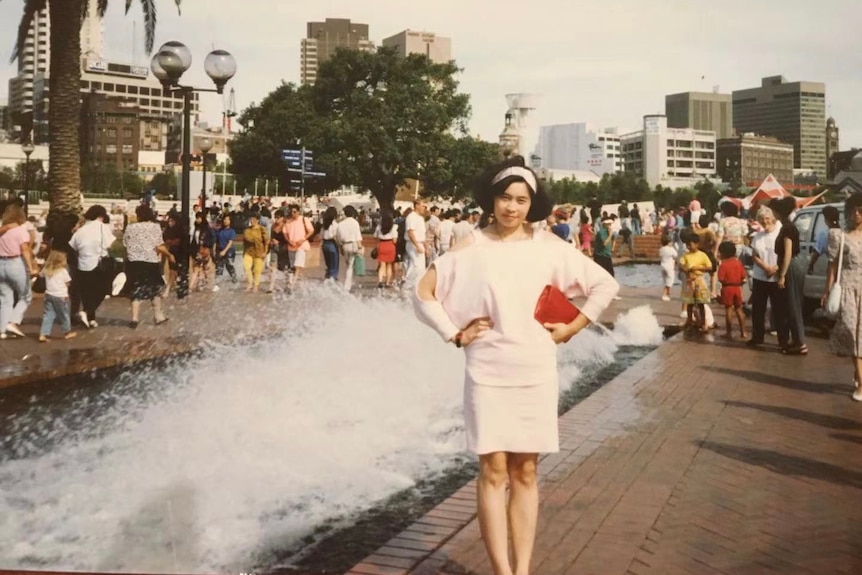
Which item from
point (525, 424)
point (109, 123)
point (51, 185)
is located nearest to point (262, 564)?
point (525, 424)

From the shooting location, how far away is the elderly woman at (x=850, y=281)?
665 centimetres

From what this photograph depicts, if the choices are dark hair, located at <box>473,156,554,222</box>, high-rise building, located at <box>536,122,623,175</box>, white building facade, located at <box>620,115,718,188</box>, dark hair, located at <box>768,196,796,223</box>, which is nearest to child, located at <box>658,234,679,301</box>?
dark hair, located at <box>768,196,796,223</box>

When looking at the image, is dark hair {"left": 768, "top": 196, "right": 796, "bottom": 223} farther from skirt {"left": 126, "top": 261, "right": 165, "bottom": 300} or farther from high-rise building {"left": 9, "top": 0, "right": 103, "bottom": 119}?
high-rise building {"left": 9, "top": 0, "right": 103, "bottom": 119}

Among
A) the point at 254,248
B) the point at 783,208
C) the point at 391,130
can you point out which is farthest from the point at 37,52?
the point at 391,130

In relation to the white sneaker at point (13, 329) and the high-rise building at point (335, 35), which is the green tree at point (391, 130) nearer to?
the white sneaker at point (13, 329)

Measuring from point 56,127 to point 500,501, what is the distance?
45.7ft

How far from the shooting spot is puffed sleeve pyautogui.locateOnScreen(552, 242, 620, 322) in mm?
3064

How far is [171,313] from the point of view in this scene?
13523mm

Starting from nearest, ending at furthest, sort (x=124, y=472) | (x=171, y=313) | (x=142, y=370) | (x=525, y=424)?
1. (x=525, y=424)
2. (x=124, y=472)
3. (x=142, y=370)
4. (x=171, y=313)

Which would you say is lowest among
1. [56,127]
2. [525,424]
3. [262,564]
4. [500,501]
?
[262,564]

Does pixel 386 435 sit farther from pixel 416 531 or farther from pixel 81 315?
pixel 81 315

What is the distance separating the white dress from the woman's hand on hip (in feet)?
0.07

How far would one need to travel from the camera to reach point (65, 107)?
48.4 ft

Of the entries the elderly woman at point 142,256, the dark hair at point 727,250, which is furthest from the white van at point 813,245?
the elderly woman at point 142,256
